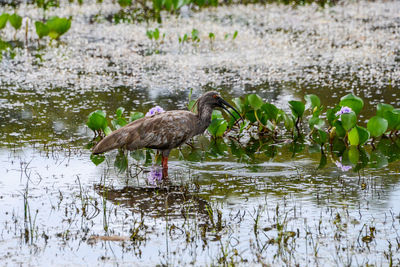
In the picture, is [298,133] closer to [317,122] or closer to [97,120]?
[317,122]

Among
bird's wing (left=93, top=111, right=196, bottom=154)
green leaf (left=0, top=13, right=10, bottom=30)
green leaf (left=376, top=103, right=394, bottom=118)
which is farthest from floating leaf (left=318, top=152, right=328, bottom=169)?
green leaf (left=0, top=13, right=10, bottom=30)

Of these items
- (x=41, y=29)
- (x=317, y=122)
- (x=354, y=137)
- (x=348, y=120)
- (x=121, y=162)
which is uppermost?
(x=41, y=29)

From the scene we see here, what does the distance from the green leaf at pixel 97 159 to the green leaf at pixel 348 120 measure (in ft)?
9.31

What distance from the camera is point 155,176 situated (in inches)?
298

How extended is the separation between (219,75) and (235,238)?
24.9ft

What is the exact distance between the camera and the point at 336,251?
5.31 m

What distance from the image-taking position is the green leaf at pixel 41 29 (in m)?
15.6

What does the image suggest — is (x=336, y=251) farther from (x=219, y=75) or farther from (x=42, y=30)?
(x=42, y=30)

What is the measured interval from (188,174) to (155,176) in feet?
1.15

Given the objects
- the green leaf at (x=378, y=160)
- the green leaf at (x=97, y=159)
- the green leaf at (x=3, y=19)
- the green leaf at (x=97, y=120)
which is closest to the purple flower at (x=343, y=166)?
the green leaf at (x=378, y=160)

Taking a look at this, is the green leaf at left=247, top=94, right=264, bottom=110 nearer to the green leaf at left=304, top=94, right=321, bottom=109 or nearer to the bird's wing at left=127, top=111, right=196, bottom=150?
the green leaf at left=304, top=94, right=321, bottom=109

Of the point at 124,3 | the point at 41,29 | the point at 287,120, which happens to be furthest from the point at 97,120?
the point at 124,3

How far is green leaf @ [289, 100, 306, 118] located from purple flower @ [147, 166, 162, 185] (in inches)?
84.6

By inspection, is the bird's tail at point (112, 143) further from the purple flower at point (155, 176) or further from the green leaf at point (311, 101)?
the green leaf at point (311, 101)
